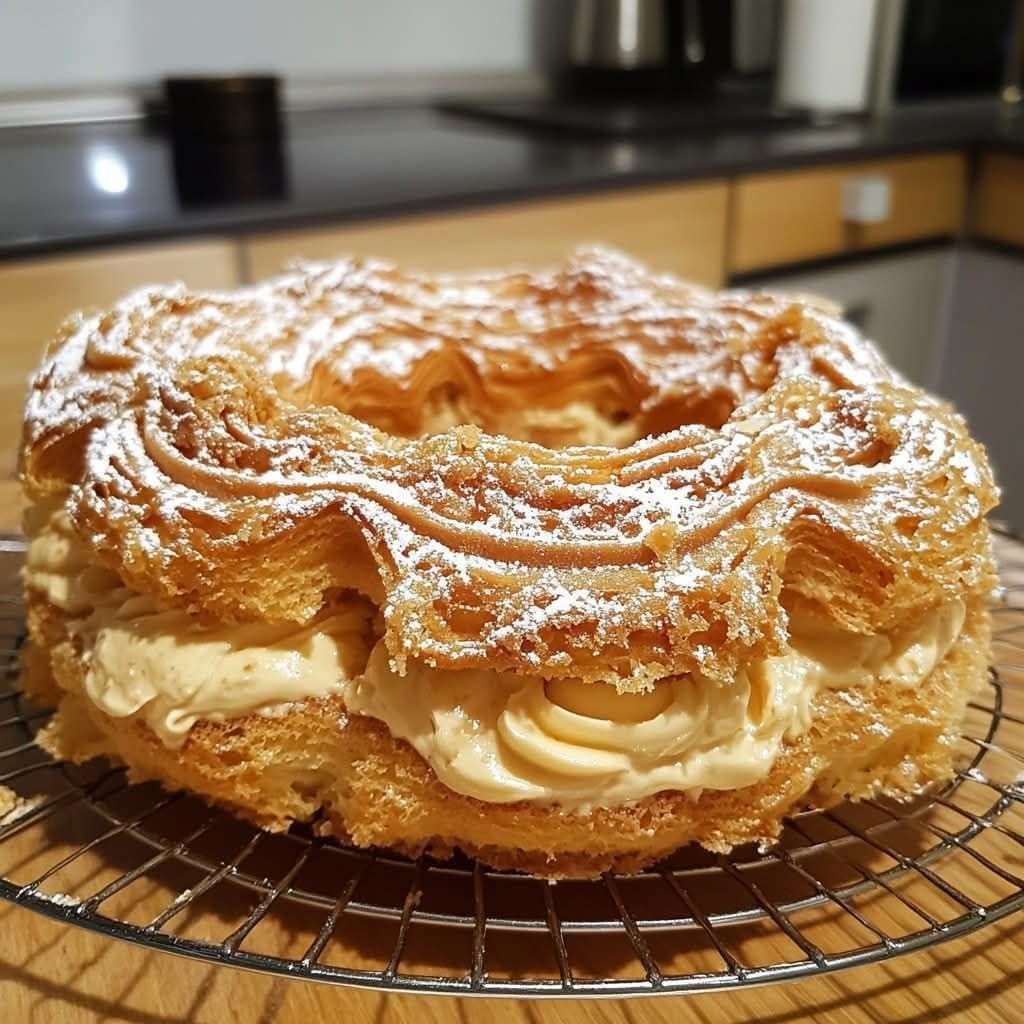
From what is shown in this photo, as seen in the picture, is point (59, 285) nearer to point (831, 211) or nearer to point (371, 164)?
point (371, 164)

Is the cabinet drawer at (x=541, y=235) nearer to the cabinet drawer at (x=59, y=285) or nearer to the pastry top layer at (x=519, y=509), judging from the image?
the cabinet drawer at (x=59, y=285)

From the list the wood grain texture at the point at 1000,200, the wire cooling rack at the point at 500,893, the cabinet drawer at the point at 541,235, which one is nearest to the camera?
the wire cooling rack at the point at 500,893

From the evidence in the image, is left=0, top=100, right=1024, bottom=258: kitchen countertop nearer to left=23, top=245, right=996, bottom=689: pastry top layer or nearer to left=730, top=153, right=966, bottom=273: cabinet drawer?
left=730, top=153, right=966, bottom=273: cabinet drawer

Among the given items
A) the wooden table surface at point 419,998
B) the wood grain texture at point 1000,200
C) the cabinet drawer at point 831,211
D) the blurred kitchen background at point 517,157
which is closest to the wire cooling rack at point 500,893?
the wooden table surface at point 419,998

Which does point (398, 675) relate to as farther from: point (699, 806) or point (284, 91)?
point (284, 91)

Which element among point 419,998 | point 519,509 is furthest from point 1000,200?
point 419,998

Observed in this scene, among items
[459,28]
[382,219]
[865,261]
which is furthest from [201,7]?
[865,261]
